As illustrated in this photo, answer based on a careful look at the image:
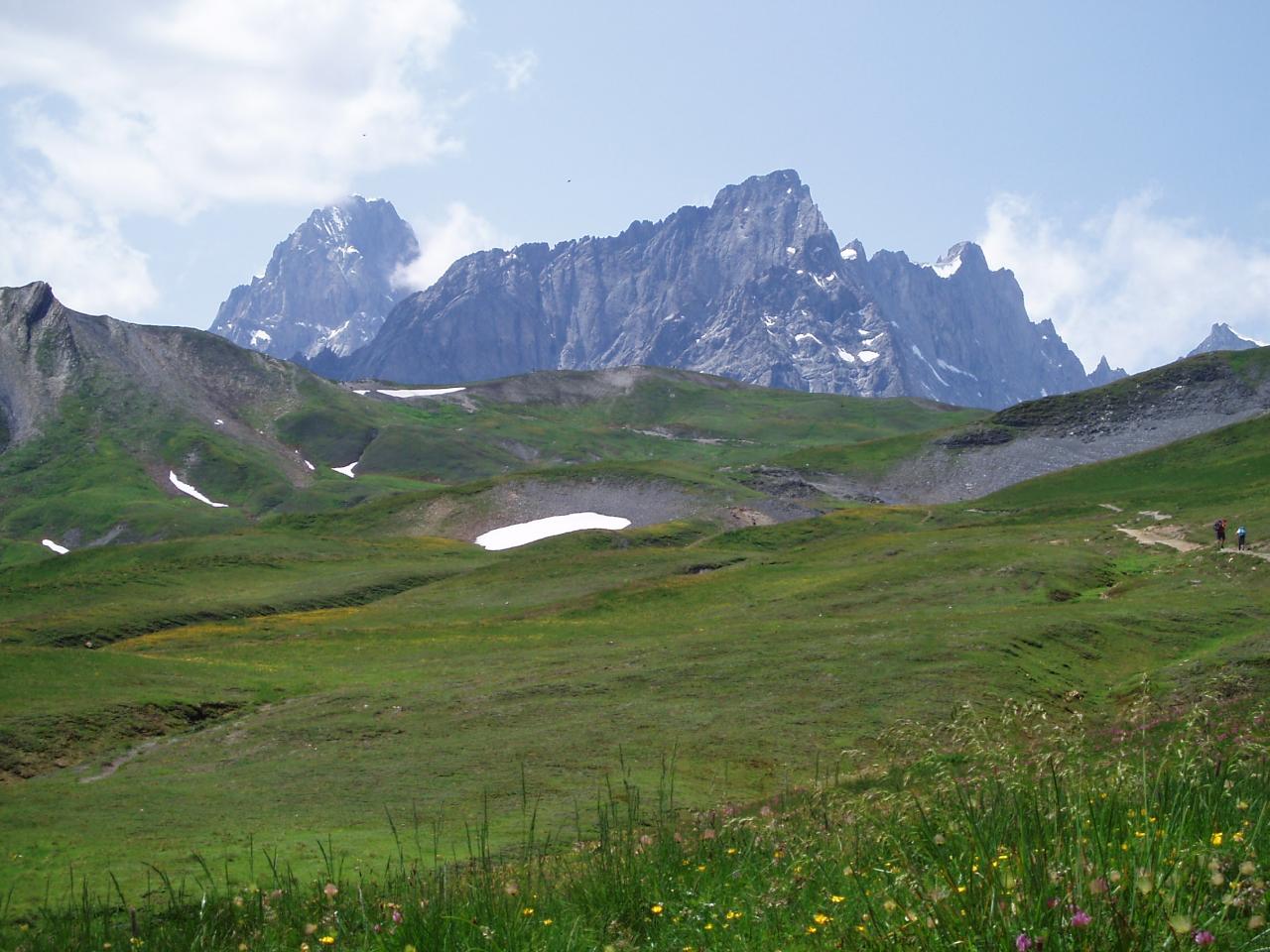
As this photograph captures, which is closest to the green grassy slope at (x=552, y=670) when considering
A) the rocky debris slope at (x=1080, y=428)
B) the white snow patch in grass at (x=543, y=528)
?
the white snow patch in grass at (x=543, y=528)

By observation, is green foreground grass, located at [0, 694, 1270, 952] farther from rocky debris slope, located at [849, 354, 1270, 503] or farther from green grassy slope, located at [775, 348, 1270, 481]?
green grassy slope, located at [775, 348, 1270, 481]

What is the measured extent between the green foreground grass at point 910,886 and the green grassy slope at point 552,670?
3270 millimetres

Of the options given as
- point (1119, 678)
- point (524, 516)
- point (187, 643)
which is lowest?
point (1119, 678)

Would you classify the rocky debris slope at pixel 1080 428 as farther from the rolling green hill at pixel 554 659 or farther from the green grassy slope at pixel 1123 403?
the rolling green hill at pixel 554 659

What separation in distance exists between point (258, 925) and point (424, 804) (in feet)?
50.6

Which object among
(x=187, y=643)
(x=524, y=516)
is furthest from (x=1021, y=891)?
(x=524, y=516)

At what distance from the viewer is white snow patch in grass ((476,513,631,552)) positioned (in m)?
143

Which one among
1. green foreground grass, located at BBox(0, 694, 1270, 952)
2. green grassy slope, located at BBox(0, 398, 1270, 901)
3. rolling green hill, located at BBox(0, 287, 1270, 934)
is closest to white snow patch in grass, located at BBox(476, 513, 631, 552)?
rolling green hill, located at BBox(0, 287, 1270, 934)

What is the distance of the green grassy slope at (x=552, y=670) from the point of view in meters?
30.1

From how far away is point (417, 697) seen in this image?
150 ft

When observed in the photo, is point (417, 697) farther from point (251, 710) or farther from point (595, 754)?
point (595, 754)

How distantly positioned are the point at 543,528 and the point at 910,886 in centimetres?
14164

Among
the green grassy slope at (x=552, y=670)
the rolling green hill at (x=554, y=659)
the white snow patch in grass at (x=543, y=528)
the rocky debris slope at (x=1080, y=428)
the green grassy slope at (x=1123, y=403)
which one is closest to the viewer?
the rolling green hill at (x=554, y=659)

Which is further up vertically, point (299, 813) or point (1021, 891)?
point (1021, 891)
